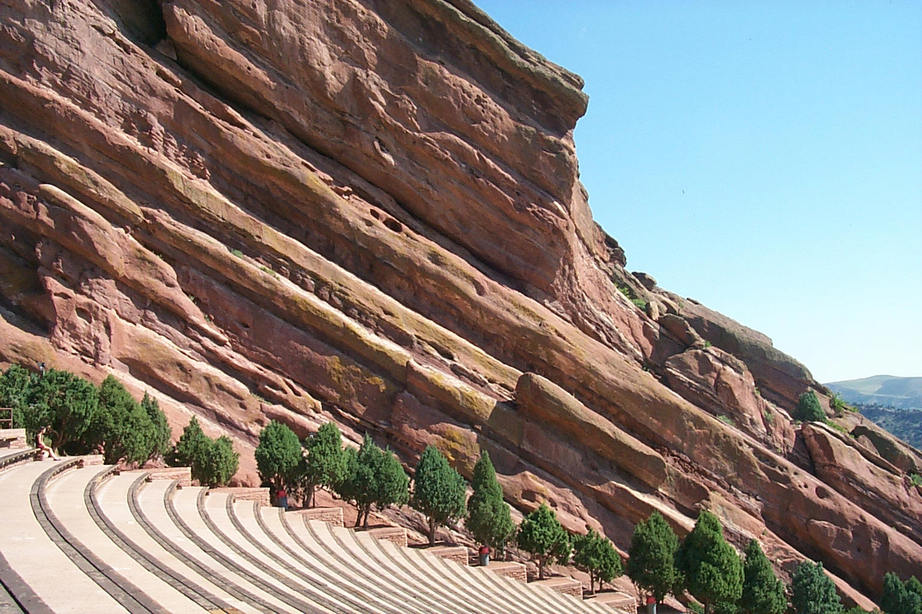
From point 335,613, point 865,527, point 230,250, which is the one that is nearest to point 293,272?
point 230,250

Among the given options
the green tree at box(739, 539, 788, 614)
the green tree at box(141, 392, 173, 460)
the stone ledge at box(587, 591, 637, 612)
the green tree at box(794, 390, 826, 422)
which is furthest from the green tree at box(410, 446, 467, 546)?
the green tree at box(794, 390, 826, 422)

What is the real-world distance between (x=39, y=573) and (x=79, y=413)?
13.4 m

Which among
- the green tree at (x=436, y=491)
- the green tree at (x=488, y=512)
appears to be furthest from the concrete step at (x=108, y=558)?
the green tree at (x=488, y=512)

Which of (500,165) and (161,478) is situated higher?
(500,165)

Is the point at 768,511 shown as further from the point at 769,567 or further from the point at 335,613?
the point at 335,613

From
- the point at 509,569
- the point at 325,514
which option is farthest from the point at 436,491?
the point at 509,569

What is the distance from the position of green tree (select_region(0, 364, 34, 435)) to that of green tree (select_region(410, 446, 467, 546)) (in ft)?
40.5

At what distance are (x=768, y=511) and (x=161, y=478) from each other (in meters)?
27.4

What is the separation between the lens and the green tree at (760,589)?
2841 cm

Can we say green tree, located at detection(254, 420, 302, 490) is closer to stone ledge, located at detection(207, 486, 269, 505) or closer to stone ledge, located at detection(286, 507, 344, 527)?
stone ledge, located at detection(207, 486, 269, 505)

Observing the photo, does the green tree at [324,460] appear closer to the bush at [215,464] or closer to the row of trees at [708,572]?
the bush at [215,464]

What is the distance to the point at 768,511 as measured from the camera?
34688mm

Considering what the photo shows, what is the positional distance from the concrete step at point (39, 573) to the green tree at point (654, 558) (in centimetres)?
2184

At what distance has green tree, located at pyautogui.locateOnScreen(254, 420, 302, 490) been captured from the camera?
24281 millimetres
